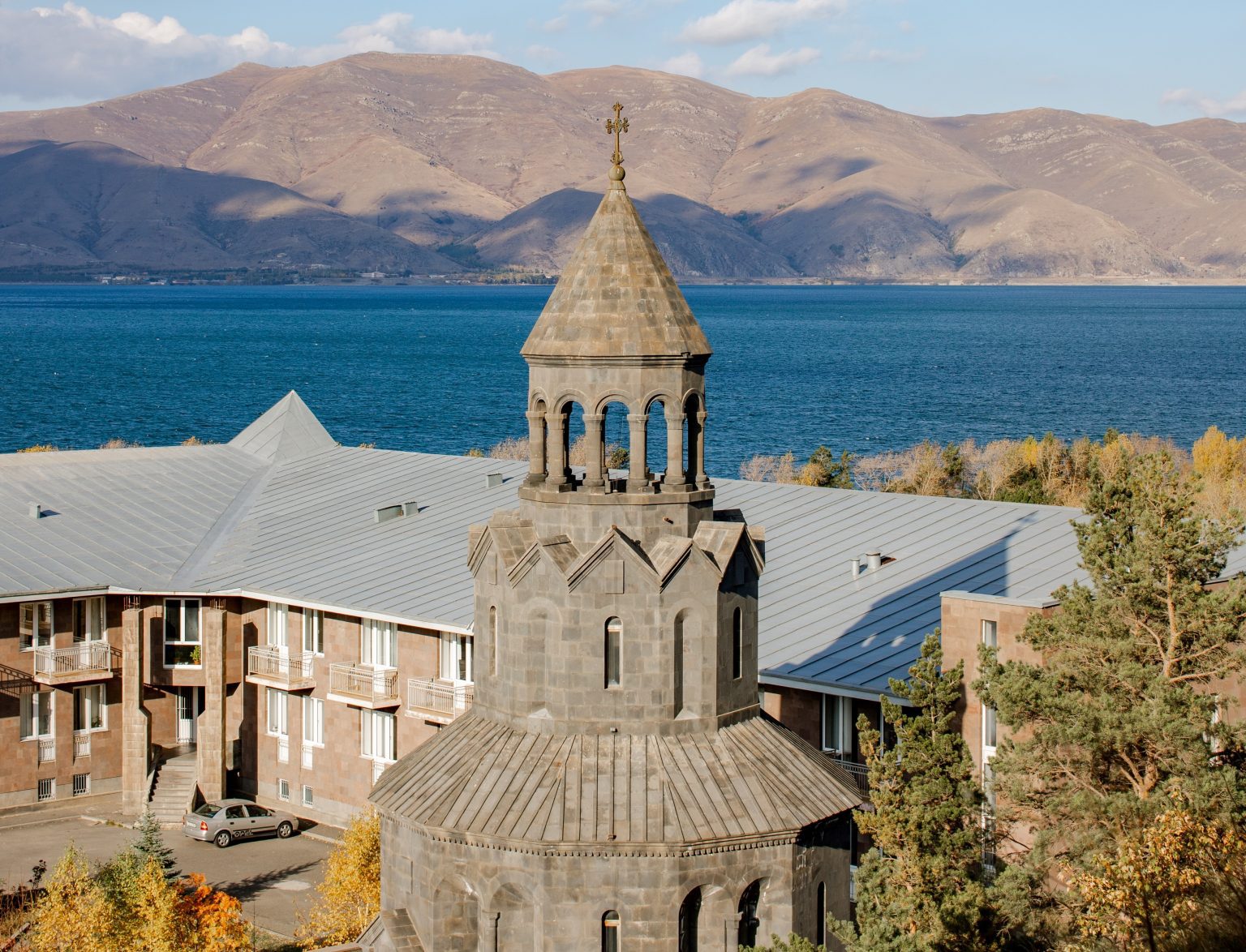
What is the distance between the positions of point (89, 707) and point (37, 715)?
1613 millimetres

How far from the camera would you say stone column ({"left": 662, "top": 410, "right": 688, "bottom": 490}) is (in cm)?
2195

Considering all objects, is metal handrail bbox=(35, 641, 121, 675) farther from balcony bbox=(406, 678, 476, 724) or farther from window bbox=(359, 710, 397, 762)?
balcony bbox=(406, 678, 476, 724)

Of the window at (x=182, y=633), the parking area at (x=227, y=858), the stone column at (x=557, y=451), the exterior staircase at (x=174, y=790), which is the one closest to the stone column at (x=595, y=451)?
the stone column at (x=557, y=451)

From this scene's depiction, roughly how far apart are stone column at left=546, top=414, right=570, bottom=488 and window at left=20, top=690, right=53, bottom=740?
105 ft

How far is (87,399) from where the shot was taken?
18275 cm

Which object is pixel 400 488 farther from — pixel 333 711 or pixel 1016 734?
pixel 1016 734

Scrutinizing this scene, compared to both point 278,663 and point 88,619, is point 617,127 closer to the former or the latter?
point 278,663

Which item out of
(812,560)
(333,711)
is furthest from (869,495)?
(333,711)

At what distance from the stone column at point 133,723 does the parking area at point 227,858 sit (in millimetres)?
1038

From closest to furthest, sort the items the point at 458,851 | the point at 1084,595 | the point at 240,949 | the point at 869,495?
1. the point at 458,851
2. the point at 1084,595
3. the point at 240,949
4. the point at 869,495

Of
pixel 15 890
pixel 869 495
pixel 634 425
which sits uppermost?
pixel 634 425

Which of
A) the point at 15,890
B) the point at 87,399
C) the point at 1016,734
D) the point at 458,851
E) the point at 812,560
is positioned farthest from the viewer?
the point at 87,399

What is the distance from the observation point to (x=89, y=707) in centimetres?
5088

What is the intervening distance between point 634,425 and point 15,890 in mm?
24689
